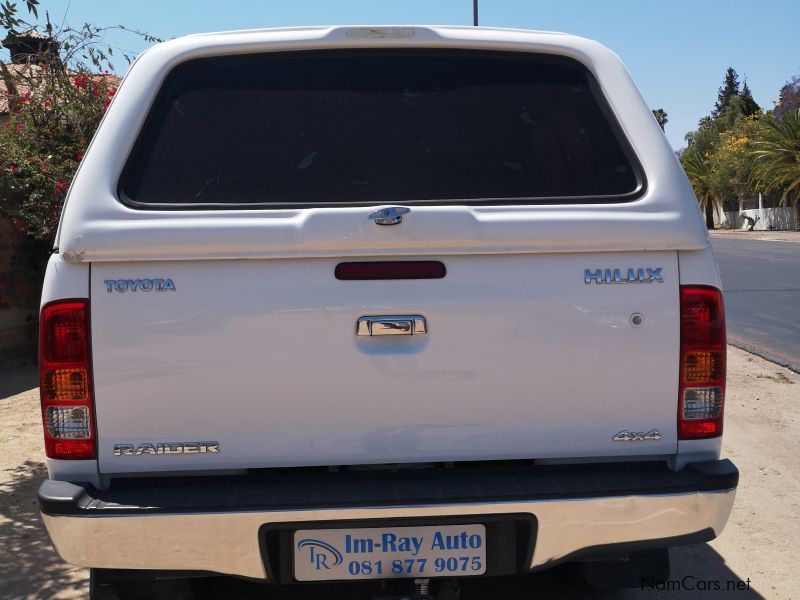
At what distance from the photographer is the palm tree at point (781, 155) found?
137 ft

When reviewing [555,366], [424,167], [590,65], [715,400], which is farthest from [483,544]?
[590,65]

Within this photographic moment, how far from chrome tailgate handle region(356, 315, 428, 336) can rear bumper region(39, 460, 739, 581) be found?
1.46 feet

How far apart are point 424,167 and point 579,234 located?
23.2 inches

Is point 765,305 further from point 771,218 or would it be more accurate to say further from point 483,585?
point 771,218

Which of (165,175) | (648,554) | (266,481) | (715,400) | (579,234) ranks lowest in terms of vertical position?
(648,554)

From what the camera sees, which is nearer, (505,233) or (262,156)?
(505,233)

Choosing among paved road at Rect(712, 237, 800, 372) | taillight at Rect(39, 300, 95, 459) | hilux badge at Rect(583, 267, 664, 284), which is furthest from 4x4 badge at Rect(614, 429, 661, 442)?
paved road at Rect(712, 237, 800, 372)

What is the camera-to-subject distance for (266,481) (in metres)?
2.64

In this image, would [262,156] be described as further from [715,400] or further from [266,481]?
[715,400]

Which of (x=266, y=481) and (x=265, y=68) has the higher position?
(x=265, y=68)

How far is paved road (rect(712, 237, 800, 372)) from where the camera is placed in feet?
31.8

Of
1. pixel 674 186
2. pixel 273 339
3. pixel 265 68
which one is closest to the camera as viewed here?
pixel 273 339

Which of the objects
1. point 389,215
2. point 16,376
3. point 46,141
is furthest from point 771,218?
point 389,215

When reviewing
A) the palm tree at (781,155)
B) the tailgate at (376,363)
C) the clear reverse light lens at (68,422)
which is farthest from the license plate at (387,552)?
the palm tree at (781,155)
